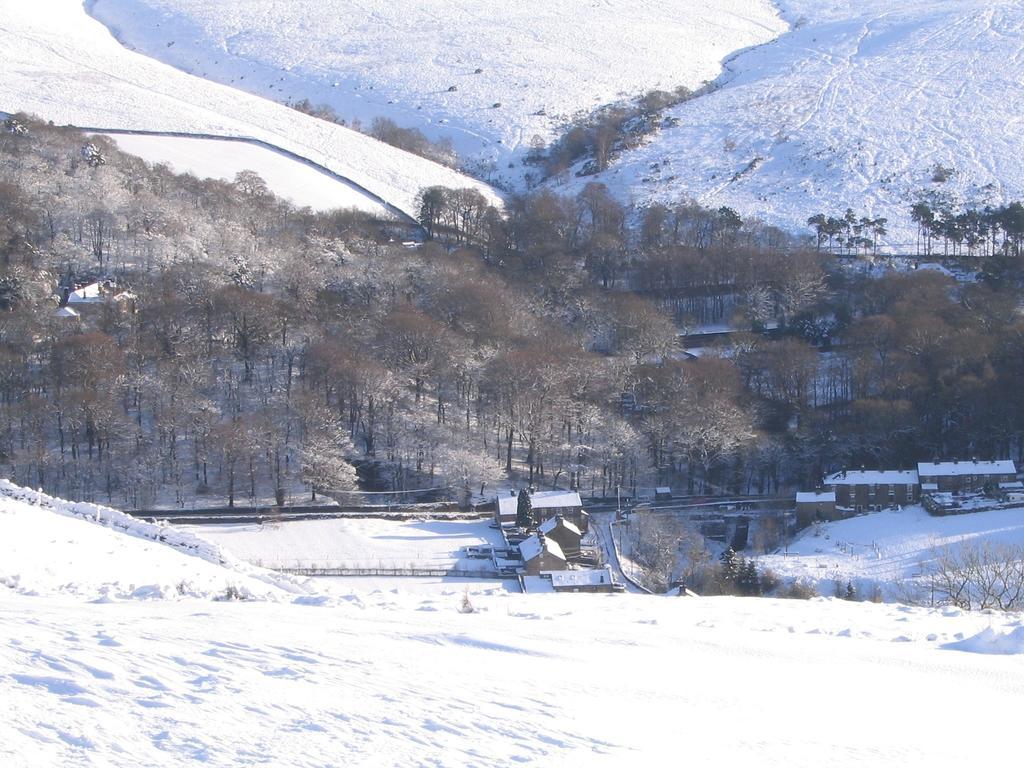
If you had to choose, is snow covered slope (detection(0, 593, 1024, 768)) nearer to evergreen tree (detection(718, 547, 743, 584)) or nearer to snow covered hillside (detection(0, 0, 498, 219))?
evergreen tree (detection(718, 547, 743, 584))

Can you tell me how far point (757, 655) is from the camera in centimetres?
1153

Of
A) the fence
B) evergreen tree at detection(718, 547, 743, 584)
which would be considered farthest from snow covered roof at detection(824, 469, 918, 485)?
the fence

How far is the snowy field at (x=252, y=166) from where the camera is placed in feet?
193

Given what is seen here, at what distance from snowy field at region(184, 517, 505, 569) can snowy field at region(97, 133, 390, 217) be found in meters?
28.2

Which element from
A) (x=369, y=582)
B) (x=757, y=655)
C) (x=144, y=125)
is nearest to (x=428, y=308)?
(x=369, y=582)

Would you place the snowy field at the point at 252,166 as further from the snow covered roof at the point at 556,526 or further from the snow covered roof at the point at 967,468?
the snow covered roof at the point at 967,468

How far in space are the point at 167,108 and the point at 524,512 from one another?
46.8 meters

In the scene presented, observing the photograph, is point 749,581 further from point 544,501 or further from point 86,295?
point 86,295

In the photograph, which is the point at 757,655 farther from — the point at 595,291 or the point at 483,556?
the point at 595,291

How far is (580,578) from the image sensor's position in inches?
1053

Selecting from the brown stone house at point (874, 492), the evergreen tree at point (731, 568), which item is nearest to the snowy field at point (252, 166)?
the brown stone house at point (874, 492)

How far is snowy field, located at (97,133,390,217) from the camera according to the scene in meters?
58.8

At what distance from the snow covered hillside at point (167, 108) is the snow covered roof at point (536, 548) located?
33256 mm

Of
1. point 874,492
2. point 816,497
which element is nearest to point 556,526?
point 816,497
